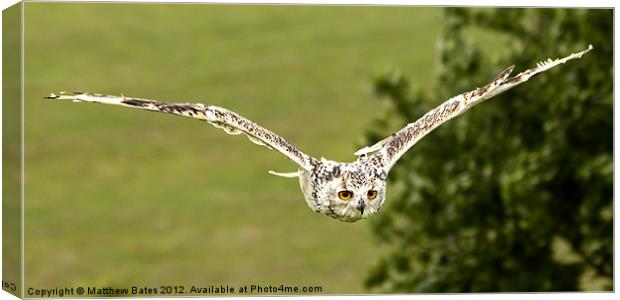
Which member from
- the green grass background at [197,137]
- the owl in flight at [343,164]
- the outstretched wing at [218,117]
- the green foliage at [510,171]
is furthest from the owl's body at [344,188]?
the green grass background at [197,137]

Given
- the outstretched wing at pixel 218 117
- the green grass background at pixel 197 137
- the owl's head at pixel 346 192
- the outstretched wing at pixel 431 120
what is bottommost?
the owl's head at pixel 346 192

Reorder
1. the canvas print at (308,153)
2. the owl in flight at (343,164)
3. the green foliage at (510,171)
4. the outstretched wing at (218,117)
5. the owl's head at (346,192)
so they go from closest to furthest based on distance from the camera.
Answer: the outstretched wing at (218,117), the owl in flight at (343,164), the owl's head at (346,192), the canvas print at (308,153), the green foliage at (510,171)

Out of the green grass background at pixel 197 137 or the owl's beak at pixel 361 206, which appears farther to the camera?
the green grass background at pixel 197 137

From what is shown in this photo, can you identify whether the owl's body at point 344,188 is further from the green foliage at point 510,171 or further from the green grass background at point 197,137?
the green grass background at point 197,137

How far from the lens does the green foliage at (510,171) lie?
1534cm

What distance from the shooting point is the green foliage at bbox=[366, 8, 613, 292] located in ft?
50.3

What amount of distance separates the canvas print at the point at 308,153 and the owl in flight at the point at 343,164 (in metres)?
0.01

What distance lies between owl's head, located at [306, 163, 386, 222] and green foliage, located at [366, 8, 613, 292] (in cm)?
633

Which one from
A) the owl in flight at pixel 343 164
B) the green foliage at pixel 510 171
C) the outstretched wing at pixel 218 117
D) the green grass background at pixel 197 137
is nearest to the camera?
the outstretched wing at pixel 218 117

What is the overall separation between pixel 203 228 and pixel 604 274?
19.4 m

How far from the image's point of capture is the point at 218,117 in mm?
8047

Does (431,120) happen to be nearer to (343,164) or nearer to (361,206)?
(343,164)

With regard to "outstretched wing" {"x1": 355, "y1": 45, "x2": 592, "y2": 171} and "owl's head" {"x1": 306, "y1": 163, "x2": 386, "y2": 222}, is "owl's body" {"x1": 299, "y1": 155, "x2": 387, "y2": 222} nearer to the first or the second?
"owl's head" {"x1": 306, "y1": 163, "x2": 386, "y2": 222}

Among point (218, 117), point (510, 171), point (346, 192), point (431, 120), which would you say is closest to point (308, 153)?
point (510, 171)
